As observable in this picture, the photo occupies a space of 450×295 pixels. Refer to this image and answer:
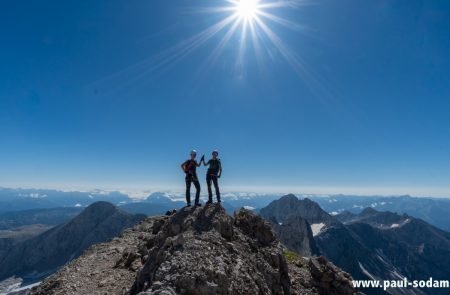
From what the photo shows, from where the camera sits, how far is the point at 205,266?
645 inches

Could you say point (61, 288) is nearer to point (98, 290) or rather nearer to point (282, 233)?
point (98, 290)

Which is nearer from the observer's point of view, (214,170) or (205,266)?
(205,266)

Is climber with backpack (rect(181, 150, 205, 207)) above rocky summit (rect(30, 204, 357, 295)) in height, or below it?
above

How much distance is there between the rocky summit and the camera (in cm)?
1595

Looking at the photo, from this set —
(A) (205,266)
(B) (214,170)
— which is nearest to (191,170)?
(B) (214,170)

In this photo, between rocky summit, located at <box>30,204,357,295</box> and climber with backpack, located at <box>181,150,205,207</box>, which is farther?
climber with backpack, located at <box>181,150,205,207</box>

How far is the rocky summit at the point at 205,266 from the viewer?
1595 cm

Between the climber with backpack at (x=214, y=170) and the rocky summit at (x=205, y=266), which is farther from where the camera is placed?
the climber with backpack at (x=214, y=170)

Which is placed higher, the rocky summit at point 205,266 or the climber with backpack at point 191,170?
the climber with backpack at point 191,170

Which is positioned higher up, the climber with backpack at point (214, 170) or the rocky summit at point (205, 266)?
the climber with backpack at point (214, 170)

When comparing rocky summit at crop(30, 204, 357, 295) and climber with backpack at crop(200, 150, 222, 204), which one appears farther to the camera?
climber with backpack at crop(200, 150, 222, 204)

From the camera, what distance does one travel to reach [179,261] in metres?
16.4

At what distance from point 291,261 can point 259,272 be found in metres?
8.99

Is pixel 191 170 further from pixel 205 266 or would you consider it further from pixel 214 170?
pixel 205 266
